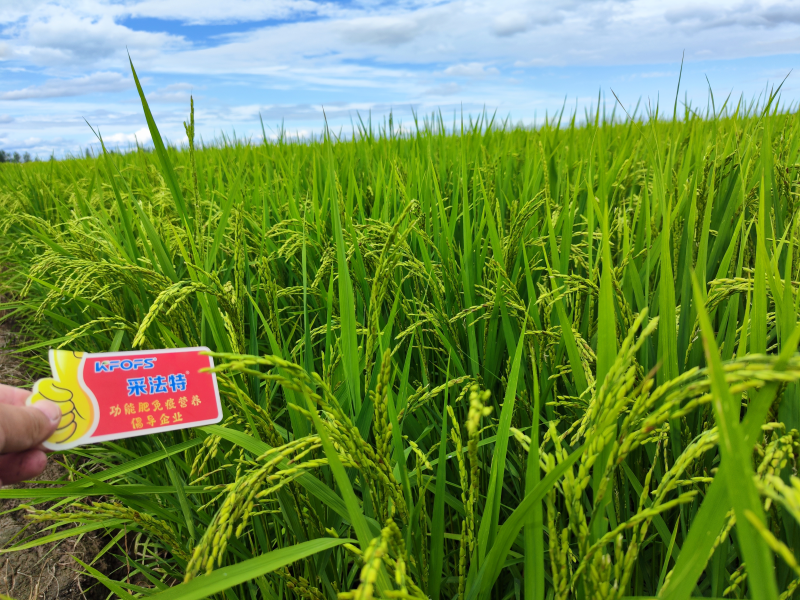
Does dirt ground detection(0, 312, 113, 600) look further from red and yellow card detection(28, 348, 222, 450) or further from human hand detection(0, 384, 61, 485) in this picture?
red and yellow card detection(28, 348, 222, 450)

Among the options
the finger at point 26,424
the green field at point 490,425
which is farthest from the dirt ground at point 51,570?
the finger at point 26,424

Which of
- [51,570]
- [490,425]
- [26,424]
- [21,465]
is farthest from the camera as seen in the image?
[51,570]

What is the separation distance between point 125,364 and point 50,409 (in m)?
0.12

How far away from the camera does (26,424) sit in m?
0.68

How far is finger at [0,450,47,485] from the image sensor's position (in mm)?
786

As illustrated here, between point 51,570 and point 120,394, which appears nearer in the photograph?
point 120,394

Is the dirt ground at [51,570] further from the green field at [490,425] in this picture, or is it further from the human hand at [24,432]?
the human hand at [24,432]

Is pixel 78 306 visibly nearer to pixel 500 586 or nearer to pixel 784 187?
pixel 500 586

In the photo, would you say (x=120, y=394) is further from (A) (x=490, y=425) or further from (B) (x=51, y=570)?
(B) (x=51, y=570)

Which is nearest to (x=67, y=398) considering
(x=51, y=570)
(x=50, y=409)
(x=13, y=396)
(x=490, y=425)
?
(x=50, y=409)

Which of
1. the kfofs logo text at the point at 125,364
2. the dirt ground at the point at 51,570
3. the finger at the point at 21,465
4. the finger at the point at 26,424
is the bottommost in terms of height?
the dirt ground at the point at 51,570

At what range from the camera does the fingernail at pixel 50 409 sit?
701 mm

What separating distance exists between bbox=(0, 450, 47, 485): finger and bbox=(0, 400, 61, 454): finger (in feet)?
0.36

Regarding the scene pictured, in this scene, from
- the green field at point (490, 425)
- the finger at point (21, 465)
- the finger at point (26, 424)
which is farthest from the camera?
the finger at point (21, 465)
